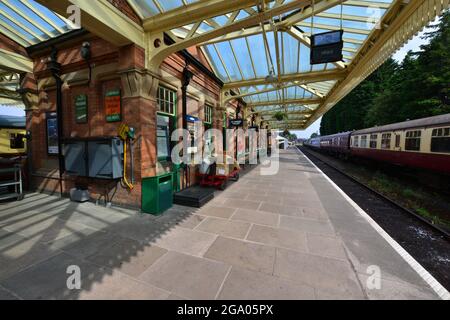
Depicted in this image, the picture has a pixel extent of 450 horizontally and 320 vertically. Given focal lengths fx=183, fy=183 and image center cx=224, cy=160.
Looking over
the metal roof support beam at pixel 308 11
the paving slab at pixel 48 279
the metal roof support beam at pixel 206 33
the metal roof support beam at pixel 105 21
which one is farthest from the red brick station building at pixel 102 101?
the metal roof support beam at pixel 308 11

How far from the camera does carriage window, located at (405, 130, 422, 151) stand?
8.39 m

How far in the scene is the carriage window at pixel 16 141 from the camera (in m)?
9.27

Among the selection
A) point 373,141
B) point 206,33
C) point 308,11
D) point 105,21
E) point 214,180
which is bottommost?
point 214,180

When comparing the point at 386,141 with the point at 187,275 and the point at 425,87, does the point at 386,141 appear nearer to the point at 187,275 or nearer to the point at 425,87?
the point at 425,87

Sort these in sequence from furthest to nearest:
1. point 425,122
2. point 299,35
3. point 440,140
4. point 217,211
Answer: point 425,122, point 440,140, point 299,35, point 217,211

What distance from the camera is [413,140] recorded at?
8.77m

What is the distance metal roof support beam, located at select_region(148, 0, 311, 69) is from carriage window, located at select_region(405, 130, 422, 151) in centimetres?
862

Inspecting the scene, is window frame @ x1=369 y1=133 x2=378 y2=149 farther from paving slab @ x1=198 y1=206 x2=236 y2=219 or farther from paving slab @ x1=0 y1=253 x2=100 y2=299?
paving slab @ x1=0 y1=253 x2=100 y2=299

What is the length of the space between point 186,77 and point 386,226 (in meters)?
7.15

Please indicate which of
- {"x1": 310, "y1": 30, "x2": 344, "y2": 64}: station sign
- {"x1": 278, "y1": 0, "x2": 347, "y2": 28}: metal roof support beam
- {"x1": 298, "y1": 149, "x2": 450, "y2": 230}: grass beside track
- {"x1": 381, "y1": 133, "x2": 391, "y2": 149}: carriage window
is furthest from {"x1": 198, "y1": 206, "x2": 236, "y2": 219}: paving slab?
{"x1": 381, "y1": 133, "x2": 391, "y2": 149}: carriage window

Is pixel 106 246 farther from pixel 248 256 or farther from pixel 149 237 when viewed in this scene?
pixel 248 256

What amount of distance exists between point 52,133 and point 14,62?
8.12 ft

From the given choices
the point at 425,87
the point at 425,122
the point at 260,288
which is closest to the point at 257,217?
the point at 260,288

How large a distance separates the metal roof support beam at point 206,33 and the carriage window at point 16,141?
9.96 m
